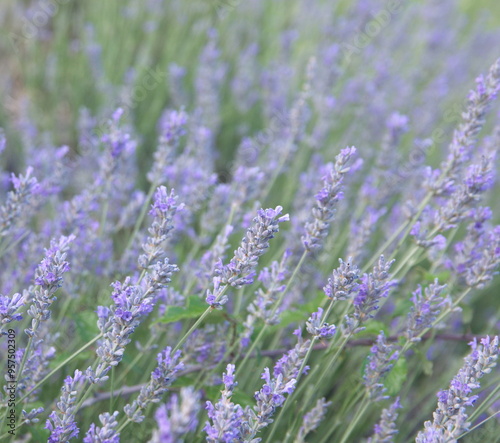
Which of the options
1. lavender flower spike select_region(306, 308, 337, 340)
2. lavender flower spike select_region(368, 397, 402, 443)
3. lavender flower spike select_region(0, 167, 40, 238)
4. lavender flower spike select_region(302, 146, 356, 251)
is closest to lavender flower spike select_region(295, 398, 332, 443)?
lavender flower spike select_region(368, 397, 402, 443)

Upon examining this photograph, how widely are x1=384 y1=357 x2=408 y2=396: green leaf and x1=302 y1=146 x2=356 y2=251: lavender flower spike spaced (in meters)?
0.37

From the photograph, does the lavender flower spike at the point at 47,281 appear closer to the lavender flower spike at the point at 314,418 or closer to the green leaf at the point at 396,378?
the lavender flower spike at the point at 314,418

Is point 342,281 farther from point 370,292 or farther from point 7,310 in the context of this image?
point 7,310

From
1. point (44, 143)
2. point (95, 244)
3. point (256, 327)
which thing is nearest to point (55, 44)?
point (44, 143)

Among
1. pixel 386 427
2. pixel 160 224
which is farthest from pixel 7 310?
pixel 386 427

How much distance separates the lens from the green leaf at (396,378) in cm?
141

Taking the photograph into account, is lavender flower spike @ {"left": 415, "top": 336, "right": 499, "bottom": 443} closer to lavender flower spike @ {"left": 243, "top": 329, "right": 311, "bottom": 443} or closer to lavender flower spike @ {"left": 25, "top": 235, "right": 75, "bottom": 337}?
lavender flower spike @ {"left": 243, "top": 329, "right": 311, "bottom": 443}

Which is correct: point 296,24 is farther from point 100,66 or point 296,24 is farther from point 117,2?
point 100,66

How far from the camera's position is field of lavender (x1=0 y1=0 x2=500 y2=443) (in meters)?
1.26

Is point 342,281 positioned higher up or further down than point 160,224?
further down

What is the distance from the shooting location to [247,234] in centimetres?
122

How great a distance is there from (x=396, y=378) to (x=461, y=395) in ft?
0.78

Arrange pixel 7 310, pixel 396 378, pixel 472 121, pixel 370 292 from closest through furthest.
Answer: pixel 7 310 → pixel 370 292 → pixel 396 378 → pixel 472 121

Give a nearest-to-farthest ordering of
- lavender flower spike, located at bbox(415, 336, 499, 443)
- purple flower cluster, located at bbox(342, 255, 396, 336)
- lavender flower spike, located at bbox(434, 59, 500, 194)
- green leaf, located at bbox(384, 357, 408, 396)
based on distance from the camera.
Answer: lavender flower spike, located at bbox(415, 336, 499, 443)
purple flower cluster, located at bbox(342, 255, 396, 336)
green leaf, located at bbox(384, 357, 408, 396)
lavender flower spike, located at bbox(434, 59, 500, 194)
